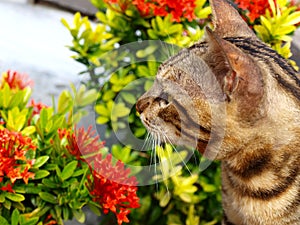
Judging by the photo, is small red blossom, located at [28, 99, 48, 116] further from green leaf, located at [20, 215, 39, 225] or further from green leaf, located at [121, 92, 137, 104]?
green leaf, located at [20, 215, 39, 225]

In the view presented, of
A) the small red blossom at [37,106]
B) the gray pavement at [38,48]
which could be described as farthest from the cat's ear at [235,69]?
the gray pavement at [38,48]

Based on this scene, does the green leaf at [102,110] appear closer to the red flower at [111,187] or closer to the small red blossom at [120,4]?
the red flower at [111,187]

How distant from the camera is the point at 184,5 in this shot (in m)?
2.07

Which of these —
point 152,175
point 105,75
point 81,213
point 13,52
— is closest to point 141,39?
point 105,75

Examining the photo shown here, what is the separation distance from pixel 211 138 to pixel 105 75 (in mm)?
715

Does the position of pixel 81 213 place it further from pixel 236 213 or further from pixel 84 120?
pixel 236 213

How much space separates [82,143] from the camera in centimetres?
190

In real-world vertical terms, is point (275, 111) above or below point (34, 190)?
above

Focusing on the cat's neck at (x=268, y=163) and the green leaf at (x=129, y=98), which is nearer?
the cat's neck at (x=268, y=163)

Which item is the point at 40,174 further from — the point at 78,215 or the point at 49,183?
the point at 78,215

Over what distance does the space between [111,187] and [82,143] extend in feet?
0.63

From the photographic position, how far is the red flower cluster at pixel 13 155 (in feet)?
5.85

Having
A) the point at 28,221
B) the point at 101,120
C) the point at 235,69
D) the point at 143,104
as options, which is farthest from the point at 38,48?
the point at 235,69

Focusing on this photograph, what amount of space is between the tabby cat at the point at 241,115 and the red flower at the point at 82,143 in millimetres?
359
